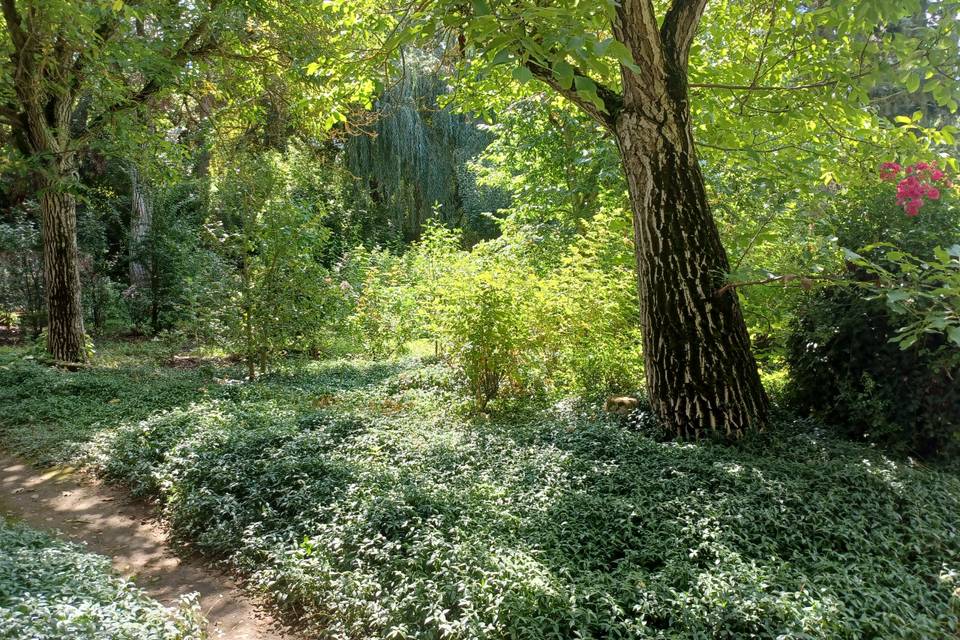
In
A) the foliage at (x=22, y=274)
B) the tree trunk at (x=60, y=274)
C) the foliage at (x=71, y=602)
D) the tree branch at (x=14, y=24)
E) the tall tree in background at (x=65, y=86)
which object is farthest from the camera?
the foliage at (x=22, y=274)

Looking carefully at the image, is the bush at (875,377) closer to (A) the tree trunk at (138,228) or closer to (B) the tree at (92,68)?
(B) the tree at (92,68)

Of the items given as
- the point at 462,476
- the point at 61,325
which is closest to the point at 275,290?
the point at 61,325

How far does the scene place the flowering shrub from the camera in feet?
13.9

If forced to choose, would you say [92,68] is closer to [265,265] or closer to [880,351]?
[265,265]

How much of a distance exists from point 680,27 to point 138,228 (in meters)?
12.9

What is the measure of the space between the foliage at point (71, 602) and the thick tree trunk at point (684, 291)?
3.38 metres

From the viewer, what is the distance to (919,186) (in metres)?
4.28

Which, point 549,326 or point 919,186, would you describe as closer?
point 919,186

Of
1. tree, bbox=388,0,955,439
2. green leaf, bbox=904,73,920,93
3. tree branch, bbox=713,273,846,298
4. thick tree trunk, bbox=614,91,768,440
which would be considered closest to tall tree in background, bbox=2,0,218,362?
tree, bbox=388,0,955,439

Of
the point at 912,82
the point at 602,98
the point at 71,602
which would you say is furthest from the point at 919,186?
the point at 71,602

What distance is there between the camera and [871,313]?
4305mm

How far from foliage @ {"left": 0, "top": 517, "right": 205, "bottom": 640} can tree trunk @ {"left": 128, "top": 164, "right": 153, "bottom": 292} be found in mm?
10818

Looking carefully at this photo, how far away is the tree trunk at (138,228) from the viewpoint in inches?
504

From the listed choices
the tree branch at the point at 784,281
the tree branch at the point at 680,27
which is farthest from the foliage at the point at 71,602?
the tree branch at the point at 680,27
